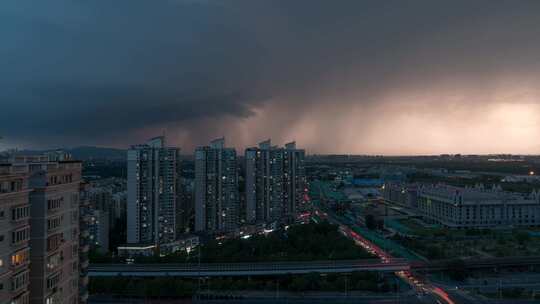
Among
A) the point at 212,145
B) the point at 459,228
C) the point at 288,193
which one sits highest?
the point at 212,145

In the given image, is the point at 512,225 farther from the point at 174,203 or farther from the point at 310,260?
the point at 174,203

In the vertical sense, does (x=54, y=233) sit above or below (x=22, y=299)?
above

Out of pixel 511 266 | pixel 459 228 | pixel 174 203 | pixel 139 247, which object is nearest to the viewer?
pixel 511 266

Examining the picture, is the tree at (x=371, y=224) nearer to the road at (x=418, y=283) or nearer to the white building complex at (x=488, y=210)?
the road at (x=418, y=283)

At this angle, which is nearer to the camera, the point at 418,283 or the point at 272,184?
the point at 418,283

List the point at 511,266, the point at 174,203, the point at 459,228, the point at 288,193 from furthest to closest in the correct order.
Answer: the point at 288,193 < the point at 459,228 < the point at 174,203 < the point at 511,266

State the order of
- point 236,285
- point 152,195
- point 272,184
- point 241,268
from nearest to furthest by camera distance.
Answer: point 236,285 < point 241,268 < point 152,195 < point 272,184

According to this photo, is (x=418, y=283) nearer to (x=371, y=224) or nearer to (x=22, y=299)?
(x=371, y=224)

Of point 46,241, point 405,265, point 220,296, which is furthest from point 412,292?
point 46,241

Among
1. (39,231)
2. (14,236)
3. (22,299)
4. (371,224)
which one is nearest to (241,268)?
(39,231)
